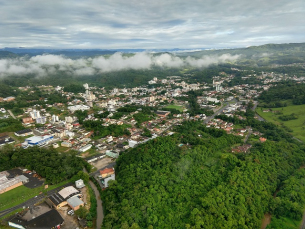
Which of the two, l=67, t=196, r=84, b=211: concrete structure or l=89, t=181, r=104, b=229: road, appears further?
l=67, t=196, r=84, b=211: concrete structure

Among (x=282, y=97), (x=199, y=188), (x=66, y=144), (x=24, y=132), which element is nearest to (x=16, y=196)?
(x=66, y=144)

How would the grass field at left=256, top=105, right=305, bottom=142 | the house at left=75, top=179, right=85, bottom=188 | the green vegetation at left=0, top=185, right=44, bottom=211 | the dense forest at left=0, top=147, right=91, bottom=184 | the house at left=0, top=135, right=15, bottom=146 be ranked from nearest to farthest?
the green vegetation at left=0, top=185, right=44, bottom=211 → the house at left=75, top=179, right=85, bottom=188 → the dense forest at left=0, top=147, right=91, bottom=184 → the house at left=0, top=135, right=15, bottom=146 → the grass field at left=256, top=105, right=305, bottom=142

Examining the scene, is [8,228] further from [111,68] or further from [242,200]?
[111,68]

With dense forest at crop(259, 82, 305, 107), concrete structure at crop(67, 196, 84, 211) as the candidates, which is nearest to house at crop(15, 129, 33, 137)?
concrete structure at crop(67, 196, 84, 211)

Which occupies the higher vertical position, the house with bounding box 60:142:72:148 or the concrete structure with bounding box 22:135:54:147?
the concrete structure with bounding box 22:135:54:147

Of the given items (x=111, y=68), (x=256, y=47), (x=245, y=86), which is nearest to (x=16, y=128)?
(x=245, y=86)

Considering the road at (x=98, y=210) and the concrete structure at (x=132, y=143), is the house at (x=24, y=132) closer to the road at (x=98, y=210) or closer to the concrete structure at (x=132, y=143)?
the concrete structure at (x=132, y=143)

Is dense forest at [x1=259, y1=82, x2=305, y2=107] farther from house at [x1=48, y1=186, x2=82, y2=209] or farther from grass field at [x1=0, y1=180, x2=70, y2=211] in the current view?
grass field at [x1=0, y1=180, x2=70, y2=211]
